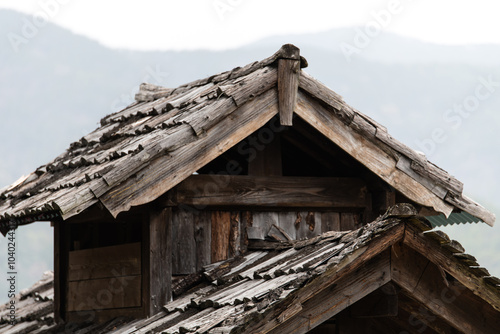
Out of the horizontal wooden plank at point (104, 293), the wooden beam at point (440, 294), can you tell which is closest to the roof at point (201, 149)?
the horizontal wooden plank at point (104, 293)

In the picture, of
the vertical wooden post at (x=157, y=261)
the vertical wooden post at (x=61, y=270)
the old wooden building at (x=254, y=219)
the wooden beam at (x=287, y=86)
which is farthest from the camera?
the vertical wooden post at (x=61, y=270)

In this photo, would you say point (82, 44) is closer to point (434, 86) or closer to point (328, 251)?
point (434, 86)

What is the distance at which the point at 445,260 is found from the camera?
493 centimetres

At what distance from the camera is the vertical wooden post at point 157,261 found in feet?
20.9

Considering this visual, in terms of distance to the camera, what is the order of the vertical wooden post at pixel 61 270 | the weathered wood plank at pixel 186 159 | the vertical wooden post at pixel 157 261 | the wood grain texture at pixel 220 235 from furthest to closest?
the vertical wooden post at pixel 61 270 → the wood grain texture at pixel 220 235 → the vertical wooden post at pixel 157 261 → the weathered wood plank at pixel 186 159

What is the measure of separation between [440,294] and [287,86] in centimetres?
221

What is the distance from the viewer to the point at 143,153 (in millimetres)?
5938

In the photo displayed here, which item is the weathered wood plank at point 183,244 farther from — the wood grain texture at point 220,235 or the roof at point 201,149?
the roof at point 201,149

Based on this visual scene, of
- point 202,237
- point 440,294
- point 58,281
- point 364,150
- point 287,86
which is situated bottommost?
point 440,294

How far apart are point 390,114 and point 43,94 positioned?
208ft

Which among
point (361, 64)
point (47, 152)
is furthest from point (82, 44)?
point (361, 64)

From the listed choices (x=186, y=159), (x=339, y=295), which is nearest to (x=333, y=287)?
(x=339, y=295)

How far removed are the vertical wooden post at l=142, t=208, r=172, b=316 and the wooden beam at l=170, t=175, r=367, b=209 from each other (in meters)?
0.18

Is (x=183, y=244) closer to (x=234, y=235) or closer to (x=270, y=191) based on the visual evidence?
(x=234, y=235)
